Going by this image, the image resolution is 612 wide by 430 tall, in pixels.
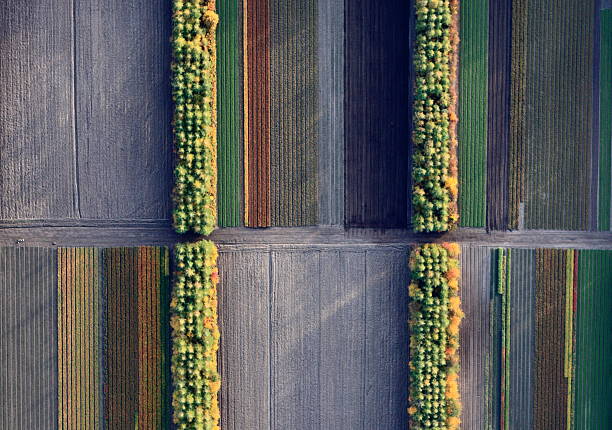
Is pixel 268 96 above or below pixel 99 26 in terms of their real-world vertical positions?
below

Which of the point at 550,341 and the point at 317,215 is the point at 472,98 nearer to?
the point at 317,215

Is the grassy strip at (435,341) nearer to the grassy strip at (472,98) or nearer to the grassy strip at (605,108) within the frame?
the grassy strip at (472,98)

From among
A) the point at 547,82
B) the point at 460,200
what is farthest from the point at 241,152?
the point at 547,82

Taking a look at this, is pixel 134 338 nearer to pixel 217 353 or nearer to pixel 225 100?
pixel 217 353

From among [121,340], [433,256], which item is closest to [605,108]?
[433,256]


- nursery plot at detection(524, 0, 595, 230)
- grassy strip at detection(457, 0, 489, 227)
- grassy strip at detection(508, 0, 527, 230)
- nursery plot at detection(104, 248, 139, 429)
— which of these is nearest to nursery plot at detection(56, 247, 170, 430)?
nursery plot at detection(104, 248, 139, 429)
